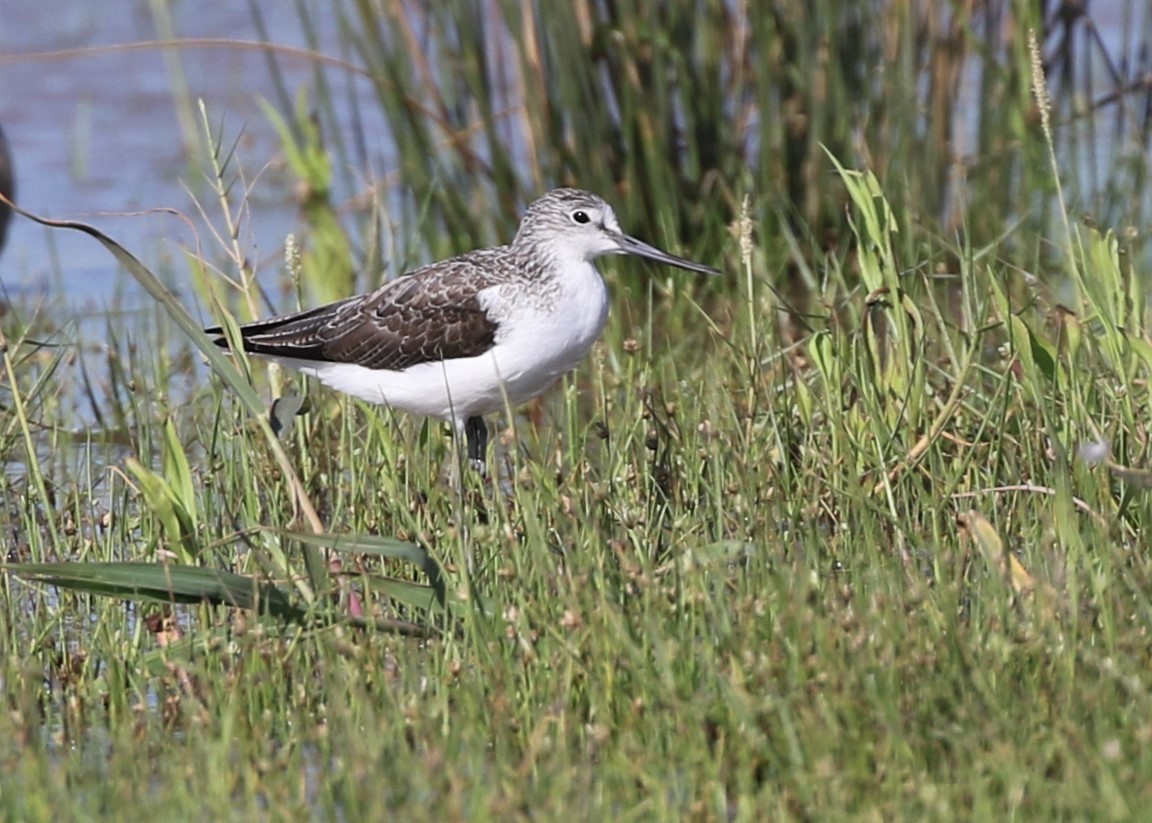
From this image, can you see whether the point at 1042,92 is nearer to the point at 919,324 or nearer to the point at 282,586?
the point at 919,324

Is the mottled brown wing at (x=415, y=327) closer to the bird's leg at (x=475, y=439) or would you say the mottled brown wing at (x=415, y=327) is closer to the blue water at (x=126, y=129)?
the bird's leg at (x=475, y=439)

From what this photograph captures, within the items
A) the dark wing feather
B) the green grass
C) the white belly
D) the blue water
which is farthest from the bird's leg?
the blue water

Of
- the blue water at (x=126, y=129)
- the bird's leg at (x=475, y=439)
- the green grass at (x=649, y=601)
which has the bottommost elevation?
the blue water at (x=126, y=129)

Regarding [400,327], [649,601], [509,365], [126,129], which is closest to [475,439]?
[400,327]

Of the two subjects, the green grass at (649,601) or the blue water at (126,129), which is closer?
the green grass at (649,601)

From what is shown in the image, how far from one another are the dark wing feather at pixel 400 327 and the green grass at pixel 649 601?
21cm

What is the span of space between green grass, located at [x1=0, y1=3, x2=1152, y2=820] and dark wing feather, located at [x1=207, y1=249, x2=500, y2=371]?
21 centimetres

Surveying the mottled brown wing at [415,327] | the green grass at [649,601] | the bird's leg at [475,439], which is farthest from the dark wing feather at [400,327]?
the bird's leg at [475,439]

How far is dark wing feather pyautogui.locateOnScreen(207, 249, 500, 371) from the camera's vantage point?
5.45 meters

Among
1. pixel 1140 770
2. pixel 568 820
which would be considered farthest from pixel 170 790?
pixel 1140 770

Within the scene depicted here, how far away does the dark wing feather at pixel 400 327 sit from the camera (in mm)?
5445

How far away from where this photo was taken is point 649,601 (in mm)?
3691

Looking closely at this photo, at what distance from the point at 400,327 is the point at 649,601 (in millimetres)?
2057

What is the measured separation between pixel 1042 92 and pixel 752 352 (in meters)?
1.14
